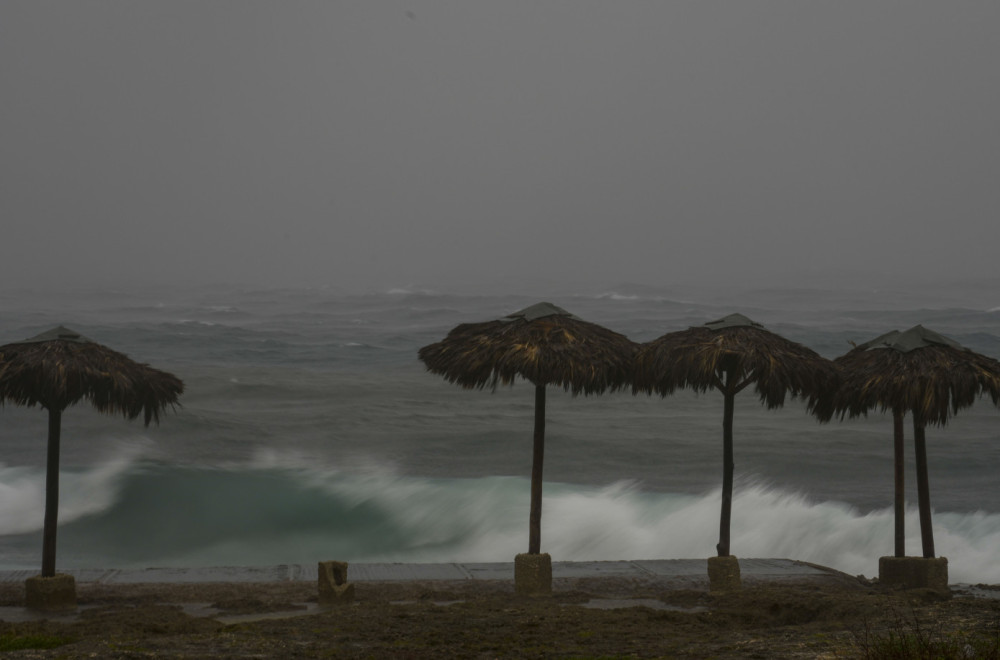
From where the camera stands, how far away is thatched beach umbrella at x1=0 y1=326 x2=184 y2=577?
40.3 feet

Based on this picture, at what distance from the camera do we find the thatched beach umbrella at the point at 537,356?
12688 mm

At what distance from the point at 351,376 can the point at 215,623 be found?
64.4 metres

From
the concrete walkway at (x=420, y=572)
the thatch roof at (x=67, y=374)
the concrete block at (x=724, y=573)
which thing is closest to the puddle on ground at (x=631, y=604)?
the concrete block at (x=724, y=573)

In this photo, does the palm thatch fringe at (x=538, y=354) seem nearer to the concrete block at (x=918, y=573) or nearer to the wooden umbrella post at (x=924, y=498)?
the wooden umbrella post at (x=924, y=498)

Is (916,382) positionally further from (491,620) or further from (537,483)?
(491,620)

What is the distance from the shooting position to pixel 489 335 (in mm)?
13203

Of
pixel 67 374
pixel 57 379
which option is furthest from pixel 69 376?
pixel 57 379

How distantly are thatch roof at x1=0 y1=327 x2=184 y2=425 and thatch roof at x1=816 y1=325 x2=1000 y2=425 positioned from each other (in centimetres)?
847

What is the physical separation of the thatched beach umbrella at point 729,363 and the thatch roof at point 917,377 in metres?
0.39

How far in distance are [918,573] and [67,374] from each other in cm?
1053

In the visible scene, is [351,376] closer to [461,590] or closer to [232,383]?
[232,383]

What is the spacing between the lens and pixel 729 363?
13117 millimetres

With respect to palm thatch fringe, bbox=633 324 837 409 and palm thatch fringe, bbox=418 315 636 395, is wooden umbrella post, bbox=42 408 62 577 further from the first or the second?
palm thatch fringe, bbox=633 324 837 409

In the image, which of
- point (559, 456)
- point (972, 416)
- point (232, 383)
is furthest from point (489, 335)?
point (232, 383)
